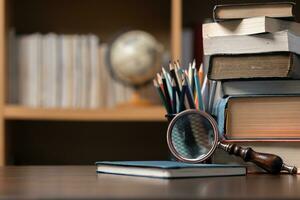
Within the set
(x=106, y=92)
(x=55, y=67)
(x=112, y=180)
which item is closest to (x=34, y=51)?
(x=55, y=67)

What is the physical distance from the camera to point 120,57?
206 centimetres

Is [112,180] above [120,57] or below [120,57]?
below

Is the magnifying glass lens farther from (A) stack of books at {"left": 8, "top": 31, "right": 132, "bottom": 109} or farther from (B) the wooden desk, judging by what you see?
(A) stack of books at {"left": 8, "top": 31, "right": 132, "bottom": 109}

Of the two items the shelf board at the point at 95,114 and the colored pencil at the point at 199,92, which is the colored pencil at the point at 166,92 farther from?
the shelf board at the point at 95,114

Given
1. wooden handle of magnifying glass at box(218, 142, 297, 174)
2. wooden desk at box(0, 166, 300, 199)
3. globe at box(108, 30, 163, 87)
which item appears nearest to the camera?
wooden desk at box(0, 166, 300, 199)

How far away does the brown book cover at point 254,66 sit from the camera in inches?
39.1

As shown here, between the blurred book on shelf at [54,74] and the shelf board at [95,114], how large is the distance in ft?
0.44

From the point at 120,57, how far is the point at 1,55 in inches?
14.3

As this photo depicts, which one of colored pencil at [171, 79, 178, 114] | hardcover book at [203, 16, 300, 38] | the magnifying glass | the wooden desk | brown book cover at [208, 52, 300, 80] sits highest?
hardcover book at [203, 16, 300, 38]

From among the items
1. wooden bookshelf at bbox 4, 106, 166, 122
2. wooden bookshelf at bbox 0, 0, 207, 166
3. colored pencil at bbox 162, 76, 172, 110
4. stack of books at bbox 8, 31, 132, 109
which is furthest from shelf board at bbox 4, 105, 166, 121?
colored pencil at bbox 162, 76, 172, 110

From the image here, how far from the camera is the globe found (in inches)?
81.0

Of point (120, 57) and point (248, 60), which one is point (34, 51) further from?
point (248, 60)

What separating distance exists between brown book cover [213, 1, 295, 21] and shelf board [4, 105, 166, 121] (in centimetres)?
92

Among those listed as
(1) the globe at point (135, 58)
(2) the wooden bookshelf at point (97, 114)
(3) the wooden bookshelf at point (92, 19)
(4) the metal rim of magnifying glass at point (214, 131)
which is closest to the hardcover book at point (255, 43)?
(4) the metal rim of magnifying glass at point (214, 131)
